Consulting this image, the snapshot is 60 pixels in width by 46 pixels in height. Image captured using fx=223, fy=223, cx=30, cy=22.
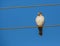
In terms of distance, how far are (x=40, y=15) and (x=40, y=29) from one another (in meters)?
0.05

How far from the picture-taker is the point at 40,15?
2.65ft

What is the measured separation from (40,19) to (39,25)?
0.03 metres

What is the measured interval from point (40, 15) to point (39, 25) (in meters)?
0.04

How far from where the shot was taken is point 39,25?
812mm

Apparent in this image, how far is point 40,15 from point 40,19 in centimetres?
2

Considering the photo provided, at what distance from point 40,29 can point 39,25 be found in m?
0.02

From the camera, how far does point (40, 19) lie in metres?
0.80

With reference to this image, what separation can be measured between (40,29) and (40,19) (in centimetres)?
4

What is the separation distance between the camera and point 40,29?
2.65 ft
